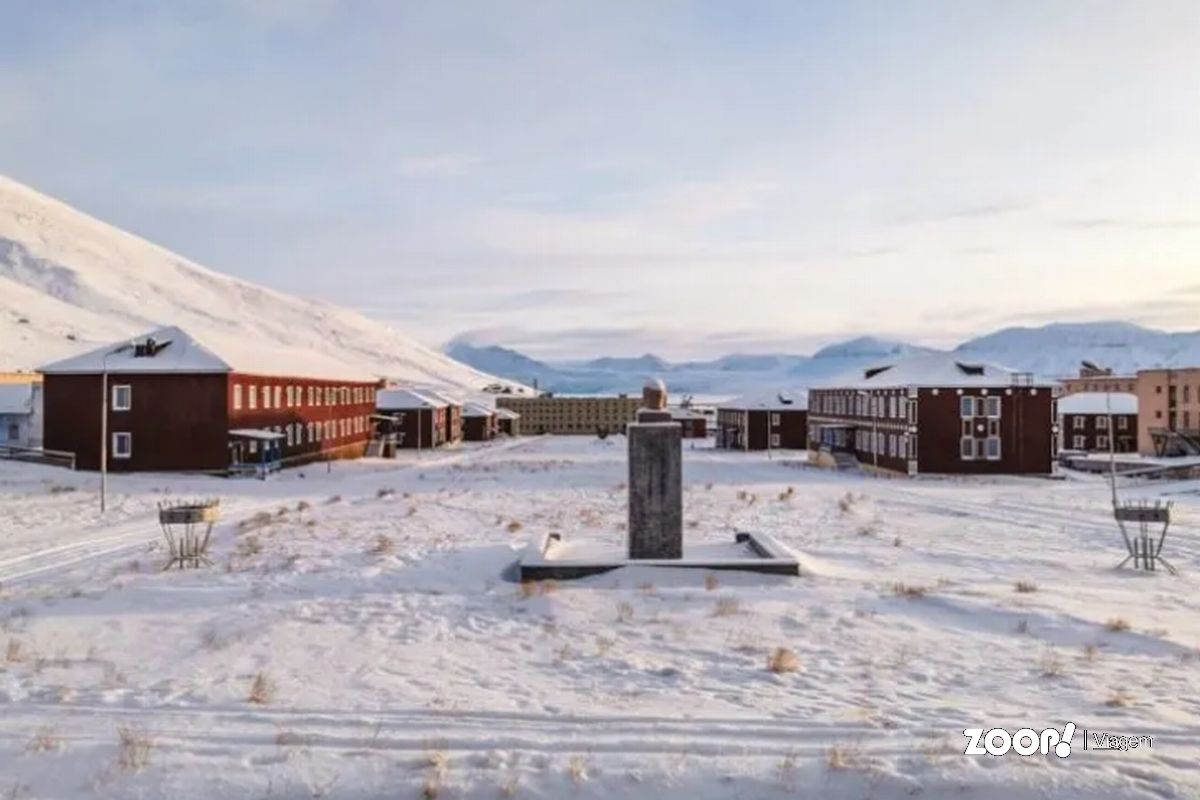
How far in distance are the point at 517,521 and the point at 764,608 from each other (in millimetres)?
13841

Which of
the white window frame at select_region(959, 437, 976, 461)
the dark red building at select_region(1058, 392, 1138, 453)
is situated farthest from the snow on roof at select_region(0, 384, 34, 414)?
the dark red building at select_region(1058, 392, 1138, 453)

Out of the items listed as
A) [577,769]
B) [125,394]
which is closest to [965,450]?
[125,394]

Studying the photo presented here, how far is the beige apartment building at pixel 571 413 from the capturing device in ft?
460

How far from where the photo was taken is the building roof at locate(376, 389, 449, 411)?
292 ft

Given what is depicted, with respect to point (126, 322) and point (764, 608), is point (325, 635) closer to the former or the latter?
point (764, 608)

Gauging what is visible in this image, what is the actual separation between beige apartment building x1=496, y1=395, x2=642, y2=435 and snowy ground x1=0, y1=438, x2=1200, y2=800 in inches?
4584

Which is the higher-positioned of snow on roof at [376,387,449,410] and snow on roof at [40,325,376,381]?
snow on roof at [40,325,376,381]

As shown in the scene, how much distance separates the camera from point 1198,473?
58.3m

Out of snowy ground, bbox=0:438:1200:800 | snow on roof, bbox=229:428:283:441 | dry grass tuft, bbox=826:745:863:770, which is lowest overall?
snowy ground, bbox=0:438:1200:800

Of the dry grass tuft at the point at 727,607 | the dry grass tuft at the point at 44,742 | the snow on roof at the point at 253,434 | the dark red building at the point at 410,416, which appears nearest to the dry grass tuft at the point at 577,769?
the dry grass tuft at the point at 44,742

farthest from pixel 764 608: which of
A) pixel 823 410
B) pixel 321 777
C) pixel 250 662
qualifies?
pixel 823 410

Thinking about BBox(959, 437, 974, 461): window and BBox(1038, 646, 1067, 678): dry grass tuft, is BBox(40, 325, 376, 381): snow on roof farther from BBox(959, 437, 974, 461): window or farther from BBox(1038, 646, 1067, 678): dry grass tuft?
BBox(1038, 646, 1067, 678): dry grass tuft

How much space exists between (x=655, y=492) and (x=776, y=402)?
250 ft

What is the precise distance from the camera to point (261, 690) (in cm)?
992
